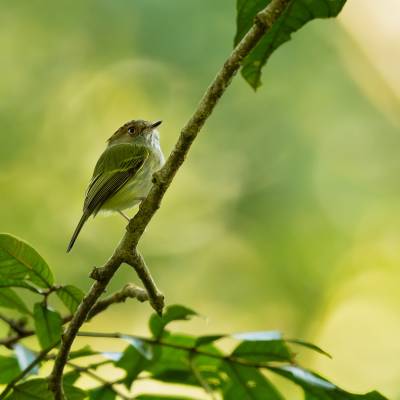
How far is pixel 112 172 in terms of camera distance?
3.74 meters

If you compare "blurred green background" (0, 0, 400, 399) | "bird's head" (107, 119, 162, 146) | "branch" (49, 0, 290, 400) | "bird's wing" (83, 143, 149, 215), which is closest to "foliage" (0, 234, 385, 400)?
"branch" (49, 0, 290, 400)

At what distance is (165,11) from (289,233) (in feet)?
7.03

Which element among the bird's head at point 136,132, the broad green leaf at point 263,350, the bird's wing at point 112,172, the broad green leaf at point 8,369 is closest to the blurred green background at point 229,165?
the bird's head at point 136,132

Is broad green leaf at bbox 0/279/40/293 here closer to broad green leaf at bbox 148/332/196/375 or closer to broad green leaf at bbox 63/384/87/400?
broad green leaf at bbox 63/384/87/400

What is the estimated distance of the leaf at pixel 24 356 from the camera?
1.81 metres

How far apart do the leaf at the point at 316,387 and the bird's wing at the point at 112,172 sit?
1.85 meters

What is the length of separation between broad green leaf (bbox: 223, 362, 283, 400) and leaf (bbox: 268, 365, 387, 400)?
0.33 feet

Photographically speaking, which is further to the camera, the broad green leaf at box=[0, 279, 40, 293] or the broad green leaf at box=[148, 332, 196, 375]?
the broad green leaf at box=[148, 332, 196, 375]

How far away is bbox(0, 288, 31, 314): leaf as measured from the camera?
196 centimetres

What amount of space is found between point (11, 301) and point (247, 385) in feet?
1.97

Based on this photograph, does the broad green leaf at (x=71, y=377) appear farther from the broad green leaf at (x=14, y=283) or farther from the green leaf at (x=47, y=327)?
the broad green leaf at (x=14, y=283)

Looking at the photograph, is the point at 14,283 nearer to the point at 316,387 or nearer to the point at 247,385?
the point at 247,385

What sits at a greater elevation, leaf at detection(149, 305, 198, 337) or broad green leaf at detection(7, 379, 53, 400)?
leaf at detection(149, 305, 198, 337)

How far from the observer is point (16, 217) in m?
6.25
